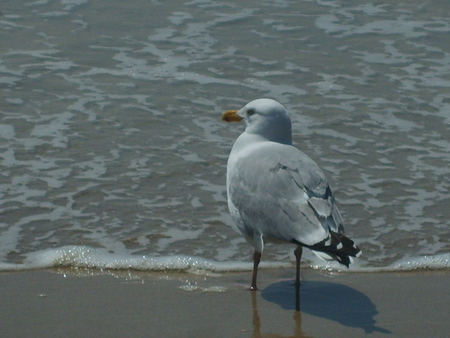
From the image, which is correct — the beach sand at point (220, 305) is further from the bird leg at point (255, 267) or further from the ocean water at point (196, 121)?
the ocean water at point (196, 121)

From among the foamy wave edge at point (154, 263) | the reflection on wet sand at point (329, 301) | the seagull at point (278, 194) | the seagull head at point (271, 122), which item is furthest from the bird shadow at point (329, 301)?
the seagull head at point (271, 122)

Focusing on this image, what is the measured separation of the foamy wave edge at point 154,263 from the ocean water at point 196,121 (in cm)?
1

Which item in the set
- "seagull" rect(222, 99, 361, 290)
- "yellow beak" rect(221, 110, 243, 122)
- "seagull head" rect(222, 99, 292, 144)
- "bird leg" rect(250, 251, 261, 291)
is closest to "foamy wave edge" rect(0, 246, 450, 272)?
"bird leg" rect(250, 251, 261, 291)

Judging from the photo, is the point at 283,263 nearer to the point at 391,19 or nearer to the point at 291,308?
the point at 291,308

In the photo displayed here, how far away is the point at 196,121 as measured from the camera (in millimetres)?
7480

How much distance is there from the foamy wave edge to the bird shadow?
0.30 m

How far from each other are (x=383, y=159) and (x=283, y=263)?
212cm

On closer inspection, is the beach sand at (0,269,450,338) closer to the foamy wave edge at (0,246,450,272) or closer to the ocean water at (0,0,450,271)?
the foamy wave edge at (0,246,450,272)

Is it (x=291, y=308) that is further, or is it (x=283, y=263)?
(x=283, y=263)

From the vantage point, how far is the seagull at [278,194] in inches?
154

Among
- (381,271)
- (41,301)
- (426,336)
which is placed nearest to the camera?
(426,336)

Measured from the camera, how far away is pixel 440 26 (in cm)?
1057

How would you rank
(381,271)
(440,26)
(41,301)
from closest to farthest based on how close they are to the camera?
1. (41,301)
2. (381,271)
3. (440,26)

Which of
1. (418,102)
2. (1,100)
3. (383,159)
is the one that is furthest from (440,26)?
(1,100)
